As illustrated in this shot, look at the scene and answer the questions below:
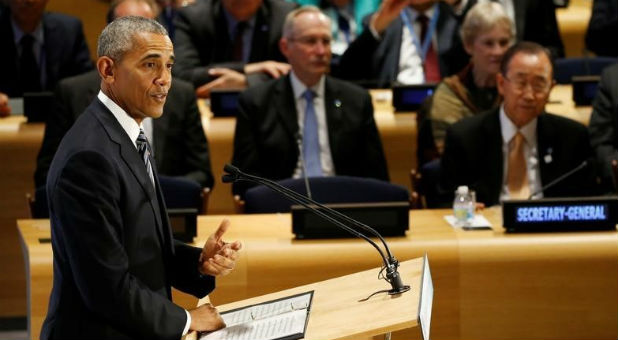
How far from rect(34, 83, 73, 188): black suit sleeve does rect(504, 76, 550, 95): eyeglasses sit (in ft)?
Result: 6.94

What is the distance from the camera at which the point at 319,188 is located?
484cm

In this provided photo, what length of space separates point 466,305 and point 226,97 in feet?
7.58

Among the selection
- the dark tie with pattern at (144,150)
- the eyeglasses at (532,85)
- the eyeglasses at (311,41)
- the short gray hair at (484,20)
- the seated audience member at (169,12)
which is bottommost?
the seated audience member at (169,12)

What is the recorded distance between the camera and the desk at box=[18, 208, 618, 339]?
410cm

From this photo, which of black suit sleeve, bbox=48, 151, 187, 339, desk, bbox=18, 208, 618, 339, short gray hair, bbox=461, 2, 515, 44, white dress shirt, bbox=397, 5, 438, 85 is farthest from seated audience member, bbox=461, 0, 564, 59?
black suit sleeve, bbox=48, 151, 187, 339

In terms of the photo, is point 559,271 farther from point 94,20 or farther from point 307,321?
point 94,20

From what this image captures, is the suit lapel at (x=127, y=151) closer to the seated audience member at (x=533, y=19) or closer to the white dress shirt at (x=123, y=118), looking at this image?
the white dress shirt at (x=123, y=118)

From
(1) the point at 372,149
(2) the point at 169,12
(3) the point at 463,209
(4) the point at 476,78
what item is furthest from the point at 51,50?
(3) the point at 463,209

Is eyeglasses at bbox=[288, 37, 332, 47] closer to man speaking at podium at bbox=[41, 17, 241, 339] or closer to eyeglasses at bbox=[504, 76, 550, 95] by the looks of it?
eyeglasses at bbox=[504, 76, 550, 95]

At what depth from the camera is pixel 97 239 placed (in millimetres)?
2533

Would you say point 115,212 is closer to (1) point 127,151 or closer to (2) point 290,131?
(1) point 127,151

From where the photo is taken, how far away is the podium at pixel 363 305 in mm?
2607

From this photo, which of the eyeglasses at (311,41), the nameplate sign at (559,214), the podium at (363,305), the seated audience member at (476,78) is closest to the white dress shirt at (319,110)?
the eyeglasses at (311,41)

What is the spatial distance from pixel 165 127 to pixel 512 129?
169cm
